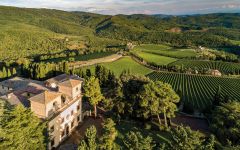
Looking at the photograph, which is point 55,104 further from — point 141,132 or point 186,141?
point 186,141

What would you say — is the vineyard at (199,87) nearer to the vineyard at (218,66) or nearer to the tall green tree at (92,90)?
the vineyard at (218,66)

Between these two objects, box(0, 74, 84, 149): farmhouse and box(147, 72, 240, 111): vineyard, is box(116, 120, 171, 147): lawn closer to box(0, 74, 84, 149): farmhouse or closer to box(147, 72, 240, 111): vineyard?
box(0, 74, 84, 149): farmhouse

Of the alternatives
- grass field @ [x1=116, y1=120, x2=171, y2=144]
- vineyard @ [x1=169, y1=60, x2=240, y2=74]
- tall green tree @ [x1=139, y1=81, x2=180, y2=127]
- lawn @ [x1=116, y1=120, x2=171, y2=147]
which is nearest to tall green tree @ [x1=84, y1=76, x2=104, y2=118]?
lawn @ [x1=116, y1=120, x2=171, y2=147]

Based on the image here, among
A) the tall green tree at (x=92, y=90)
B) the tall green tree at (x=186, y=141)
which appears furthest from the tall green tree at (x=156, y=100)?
the tall green tree at (x=186, y=141)

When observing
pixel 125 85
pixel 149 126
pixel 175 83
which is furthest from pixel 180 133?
pixel 175 83

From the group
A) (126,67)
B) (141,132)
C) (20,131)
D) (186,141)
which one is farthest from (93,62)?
(186,141)
